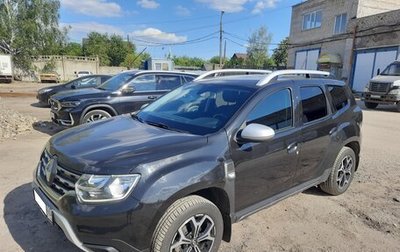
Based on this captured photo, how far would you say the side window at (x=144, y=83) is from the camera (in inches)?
312

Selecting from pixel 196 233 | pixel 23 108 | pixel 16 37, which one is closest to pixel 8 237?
pixel 196 233

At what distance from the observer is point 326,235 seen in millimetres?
3494

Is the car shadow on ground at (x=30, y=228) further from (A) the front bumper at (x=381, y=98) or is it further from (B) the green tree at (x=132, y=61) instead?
(B) the green tree at (x=132, y=61)

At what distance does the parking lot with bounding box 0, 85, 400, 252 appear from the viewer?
3.23m

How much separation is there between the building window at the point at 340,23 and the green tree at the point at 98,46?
48824mm

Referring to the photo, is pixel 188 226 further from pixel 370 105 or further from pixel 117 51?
pixel 117 51

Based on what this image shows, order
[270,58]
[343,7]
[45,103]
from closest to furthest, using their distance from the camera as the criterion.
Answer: [45,103], [343,7], [270,58]

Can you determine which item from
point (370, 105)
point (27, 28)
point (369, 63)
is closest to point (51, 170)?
point (370, 105)

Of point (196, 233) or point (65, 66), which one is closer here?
point (196, 233)

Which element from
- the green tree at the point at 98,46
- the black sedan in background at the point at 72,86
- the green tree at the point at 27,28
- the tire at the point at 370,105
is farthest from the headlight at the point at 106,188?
the green tree at the point at 98,46

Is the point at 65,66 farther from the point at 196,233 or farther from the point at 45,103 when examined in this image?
the point at 196,233

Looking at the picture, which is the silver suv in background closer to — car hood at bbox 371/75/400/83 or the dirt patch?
car hood at bbox 371/75/400/83

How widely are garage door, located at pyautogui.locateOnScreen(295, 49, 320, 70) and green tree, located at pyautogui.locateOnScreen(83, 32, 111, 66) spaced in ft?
145

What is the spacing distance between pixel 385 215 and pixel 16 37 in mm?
38885
